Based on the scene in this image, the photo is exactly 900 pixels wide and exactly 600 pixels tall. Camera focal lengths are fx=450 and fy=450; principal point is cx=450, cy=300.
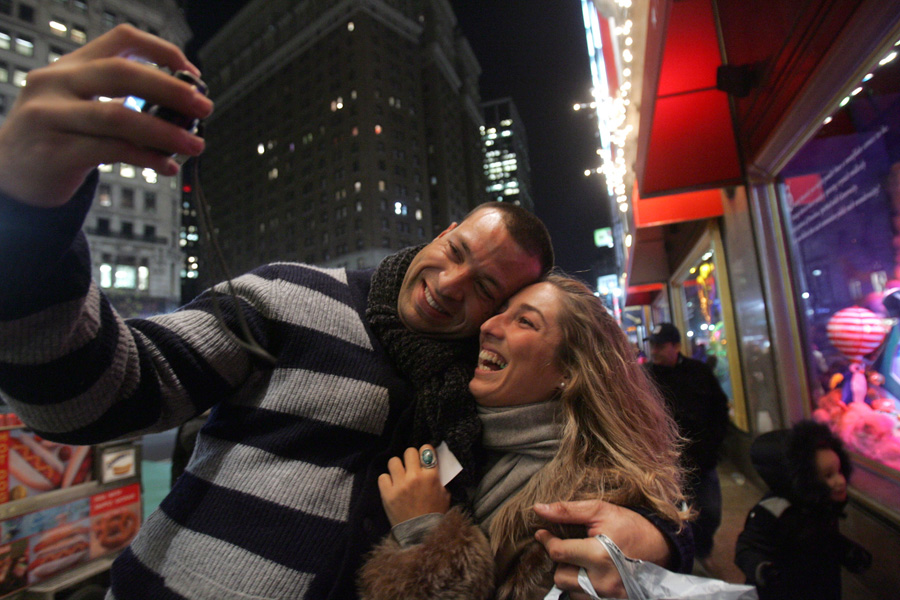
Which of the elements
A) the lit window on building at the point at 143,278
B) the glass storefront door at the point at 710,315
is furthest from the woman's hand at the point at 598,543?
the lit window on building at the point at 143,278

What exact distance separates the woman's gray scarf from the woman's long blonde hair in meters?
0.05

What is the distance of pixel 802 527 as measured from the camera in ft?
8.74

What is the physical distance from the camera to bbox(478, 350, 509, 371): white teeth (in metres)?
1.79

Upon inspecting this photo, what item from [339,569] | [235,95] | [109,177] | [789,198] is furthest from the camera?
[235,95]

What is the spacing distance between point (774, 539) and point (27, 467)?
4.98 metres

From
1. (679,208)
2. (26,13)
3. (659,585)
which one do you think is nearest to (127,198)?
(26,13)

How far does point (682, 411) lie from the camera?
12.3ft

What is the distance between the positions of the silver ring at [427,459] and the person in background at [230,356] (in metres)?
0.06

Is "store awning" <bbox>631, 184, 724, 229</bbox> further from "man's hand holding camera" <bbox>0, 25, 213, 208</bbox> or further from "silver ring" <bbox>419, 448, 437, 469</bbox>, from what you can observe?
"man's hand holding camera" <bbox>0, 25, 213, 208</bbox>

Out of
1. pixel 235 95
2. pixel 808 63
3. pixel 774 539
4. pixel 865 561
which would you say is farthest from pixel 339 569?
pixel 235 95

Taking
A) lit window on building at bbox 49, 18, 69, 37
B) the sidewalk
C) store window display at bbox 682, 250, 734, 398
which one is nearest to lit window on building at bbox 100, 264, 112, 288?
lit window on building at bbox 49, 18, 69, 37

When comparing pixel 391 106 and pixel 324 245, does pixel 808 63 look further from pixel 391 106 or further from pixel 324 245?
pixel 391 106

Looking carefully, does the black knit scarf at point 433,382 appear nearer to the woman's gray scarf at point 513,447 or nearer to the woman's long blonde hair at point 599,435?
the woman's gray scarf at point 513,447

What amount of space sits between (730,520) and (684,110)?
4.48m
